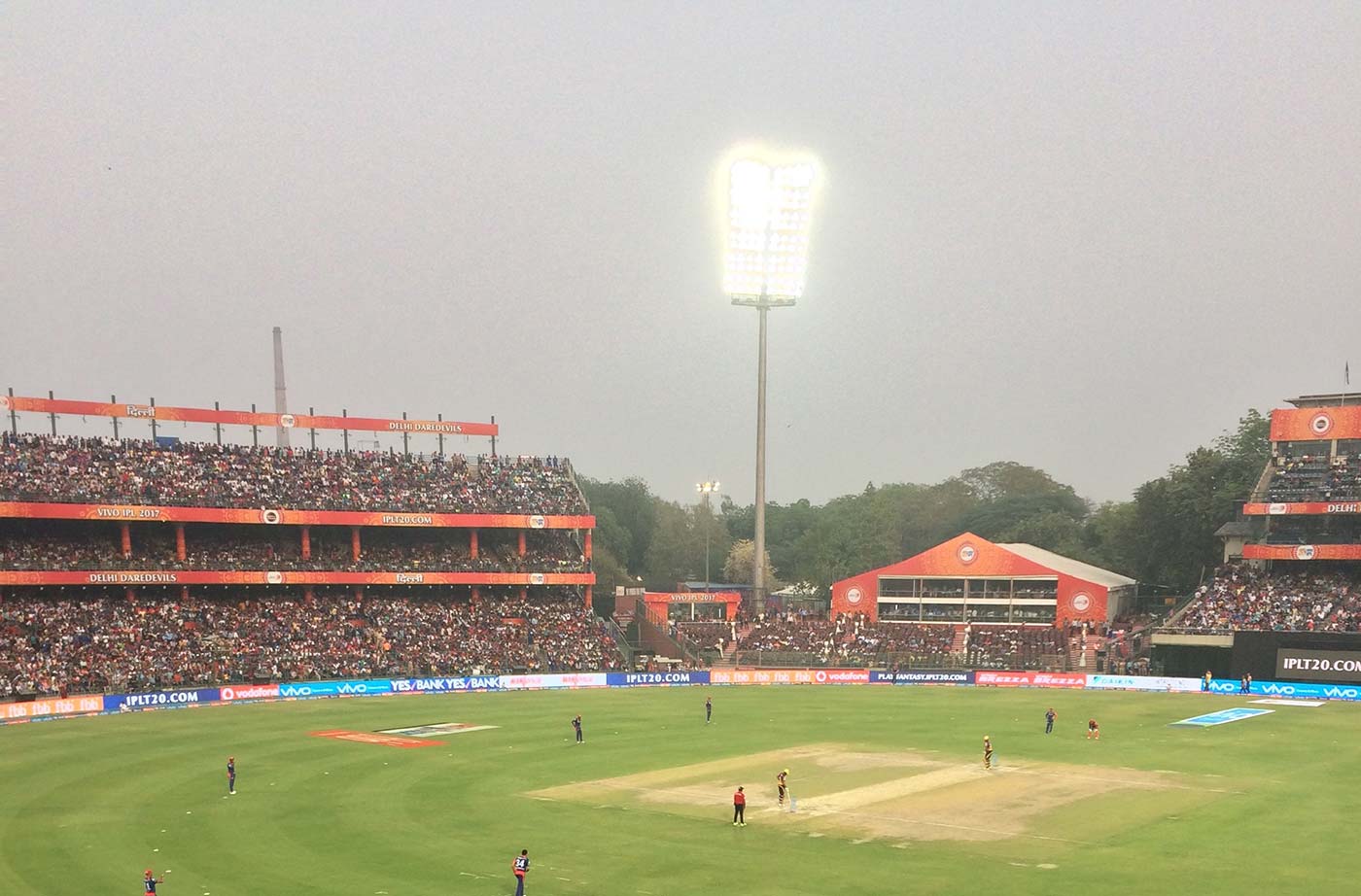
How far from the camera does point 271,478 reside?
8512cm

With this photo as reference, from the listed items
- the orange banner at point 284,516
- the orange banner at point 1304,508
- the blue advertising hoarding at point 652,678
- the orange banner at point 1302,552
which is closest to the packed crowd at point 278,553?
the orange banner at point 284,516

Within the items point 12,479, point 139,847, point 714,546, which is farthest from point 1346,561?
point 714,546

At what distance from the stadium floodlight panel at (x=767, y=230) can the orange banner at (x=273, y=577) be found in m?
25.9

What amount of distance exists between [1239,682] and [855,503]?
96.7m

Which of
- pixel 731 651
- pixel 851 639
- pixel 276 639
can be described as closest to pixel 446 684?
pixel 276 639

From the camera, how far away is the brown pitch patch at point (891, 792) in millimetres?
34438

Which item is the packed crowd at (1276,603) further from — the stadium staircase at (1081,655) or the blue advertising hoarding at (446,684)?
the blue advertising hoarding at (446,684)

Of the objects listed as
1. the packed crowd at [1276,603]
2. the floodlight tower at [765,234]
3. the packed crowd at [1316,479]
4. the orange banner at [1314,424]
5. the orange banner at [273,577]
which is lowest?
the packed crowd at [1276,603]

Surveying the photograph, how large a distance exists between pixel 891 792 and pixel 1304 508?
53332 mm

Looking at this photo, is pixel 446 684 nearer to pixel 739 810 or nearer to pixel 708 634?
pixel 708 634

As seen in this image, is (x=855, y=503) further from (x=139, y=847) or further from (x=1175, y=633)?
(x=139, y=847)

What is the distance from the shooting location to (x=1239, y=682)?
237ft

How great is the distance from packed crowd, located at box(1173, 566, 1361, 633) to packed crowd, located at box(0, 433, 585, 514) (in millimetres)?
46507

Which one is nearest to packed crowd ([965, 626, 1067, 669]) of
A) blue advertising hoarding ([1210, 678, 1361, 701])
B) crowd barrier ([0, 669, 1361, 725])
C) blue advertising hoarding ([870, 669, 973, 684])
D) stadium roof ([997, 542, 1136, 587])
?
crowd barrier ([0, 669, 1361, 725])
